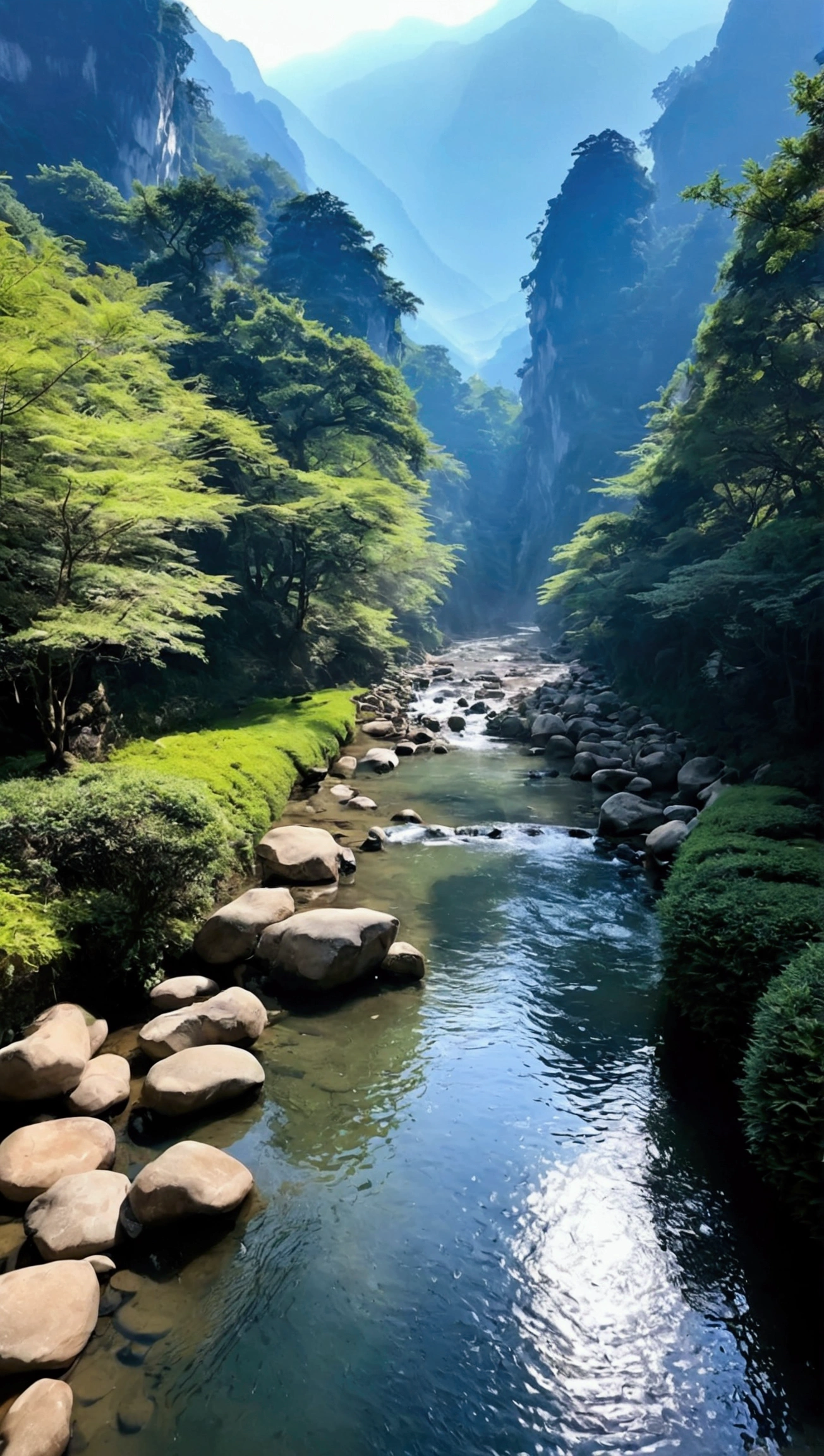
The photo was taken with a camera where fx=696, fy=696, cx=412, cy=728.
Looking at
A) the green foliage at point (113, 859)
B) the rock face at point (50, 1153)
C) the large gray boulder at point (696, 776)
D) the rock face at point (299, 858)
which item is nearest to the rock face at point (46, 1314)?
the rock face at point (50, 1153)

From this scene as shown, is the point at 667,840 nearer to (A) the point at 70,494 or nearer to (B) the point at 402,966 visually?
(B) the point at 402,966

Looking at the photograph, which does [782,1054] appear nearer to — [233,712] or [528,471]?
[233,712]

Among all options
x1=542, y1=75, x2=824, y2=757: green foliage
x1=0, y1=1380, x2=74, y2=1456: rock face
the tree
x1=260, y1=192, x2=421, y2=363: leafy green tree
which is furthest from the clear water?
x1=260, y1=192, x2=421, y2=363: leafy green tree

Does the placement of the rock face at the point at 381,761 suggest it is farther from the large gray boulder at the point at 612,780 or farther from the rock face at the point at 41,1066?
the rock face at the point at 41,1066

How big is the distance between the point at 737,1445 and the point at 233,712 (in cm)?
1510

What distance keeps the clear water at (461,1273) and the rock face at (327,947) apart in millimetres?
368

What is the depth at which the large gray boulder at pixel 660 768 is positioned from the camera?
1451cm

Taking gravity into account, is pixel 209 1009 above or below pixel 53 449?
below

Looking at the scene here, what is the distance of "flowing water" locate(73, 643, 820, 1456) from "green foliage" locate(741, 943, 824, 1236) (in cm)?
54

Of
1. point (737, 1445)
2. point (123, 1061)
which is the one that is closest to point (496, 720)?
point (123, 1061)

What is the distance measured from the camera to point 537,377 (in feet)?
250

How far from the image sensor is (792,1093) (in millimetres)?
4172

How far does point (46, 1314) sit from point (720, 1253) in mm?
3902

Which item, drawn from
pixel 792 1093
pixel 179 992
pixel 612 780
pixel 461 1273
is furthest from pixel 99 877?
pixel 612 780
